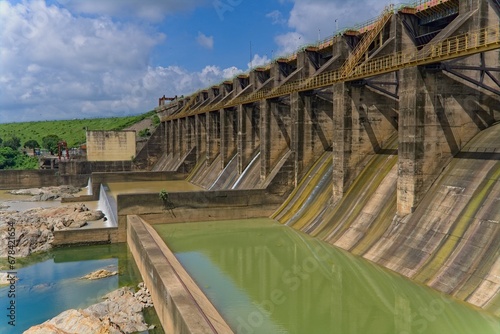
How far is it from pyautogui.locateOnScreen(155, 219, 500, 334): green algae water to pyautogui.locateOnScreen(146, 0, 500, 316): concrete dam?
758 millimetres

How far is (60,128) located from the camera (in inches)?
4739

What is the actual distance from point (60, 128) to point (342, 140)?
4537 inches

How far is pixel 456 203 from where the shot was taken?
15414mm

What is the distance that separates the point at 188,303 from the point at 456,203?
1037 centimetres

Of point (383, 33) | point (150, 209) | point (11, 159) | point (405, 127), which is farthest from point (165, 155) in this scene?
point (405, 127)

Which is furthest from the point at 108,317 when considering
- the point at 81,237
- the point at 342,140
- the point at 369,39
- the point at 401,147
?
the point at 369,39

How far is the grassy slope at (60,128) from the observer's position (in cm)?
10928

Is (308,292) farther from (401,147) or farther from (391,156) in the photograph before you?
(391,156)

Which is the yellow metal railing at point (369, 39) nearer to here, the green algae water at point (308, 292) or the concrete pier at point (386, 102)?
the concrete pier at point (386, 102)

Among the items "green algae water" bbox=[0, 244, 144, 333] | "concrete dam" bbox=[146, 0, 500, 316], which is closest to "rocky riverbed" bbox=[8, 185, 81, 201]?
"concrete dam" bbox=[146, 0, 500, 316]

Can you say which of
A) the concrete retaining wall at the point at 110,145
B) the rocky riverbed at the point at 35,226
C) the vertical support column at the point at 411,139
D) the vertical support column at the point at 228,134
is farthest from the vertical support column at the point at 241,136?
the concrete retaining wall at the point at 110,145

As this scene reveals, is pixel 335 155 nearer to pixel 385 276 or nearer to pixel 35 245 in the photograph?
pixel 385 276

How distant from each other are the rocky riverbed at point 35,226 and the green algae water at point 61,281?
3.37 ft

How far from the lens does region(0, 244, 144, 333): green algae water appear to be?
14.6m
